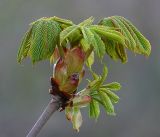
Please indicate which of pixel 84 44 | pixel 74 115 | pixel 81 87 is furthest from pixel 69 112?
pixel 81 87

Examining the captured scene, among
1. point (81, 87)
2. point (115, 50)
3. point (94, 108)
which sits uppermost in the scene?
point (115, 50)

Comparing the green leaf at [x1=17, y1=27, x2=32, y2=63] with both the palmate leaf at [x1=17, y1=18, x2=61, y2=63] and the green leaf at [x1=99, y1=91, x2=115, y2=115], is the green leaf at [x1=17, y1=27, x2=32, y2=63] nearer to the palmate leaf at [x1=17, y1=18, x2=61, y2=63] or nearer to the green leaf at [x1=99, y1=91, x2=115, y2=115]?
the palmate leaf at [x1=17, y1=18, x2=61, y2=63]

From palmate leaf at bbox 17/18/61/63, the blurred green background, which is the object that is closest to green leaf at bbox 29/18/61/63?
palmate leaf at bbox 17/18/61/63

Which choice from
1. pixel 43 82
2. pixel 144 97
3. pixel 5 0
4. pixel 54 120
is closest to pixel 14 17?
pixel 5 0

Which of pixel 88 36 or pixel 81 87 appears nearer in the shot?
pixel 88 36

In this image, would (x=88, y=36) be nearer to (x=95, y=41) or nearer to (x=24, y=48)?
(x=95, y=41)

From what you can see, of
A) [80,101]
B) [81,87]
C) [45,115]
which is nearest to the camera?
[45,115]
